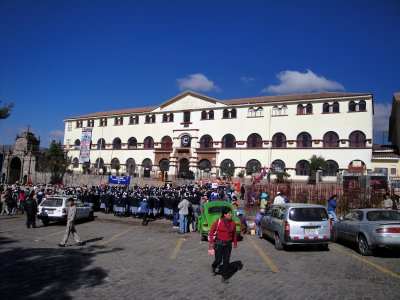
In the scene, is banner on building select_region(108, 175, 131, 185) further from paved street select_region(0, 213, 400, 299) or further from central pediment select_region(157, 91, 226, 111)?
central pediment select_region(157, 91, 226, 111)

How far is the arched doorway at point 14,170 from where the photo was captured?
177 ft

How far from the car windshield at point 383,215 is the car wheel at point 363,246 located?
69cm

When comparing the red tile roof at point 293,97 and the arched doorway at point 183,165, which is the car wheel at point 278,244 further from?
the arched doorway at point 183,165

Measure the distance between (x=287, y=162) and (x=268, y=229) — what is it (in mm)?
30622

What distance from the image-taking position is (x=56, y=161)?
50.3 metres

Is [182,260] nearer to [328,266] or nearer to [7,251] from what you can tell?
→ [328,266]

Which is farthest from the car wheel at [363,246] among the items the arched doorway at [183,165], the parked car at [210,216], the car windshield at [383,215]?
the arched doorway at [183,165]

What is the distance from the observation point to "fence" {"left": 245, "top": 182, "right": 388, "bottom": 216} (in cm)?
1959

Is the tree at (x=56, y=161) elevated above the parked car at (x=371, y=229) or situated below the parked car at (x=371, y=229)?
above

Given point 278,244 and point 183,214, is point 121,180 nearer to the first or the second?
point 183,214

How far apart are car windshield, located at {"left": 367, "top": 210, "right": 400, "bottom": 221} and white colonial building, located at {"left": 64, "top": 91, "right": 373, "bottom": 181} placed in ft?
82.6

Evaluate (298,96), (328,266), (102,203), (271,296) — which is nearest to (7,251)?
(271,296)

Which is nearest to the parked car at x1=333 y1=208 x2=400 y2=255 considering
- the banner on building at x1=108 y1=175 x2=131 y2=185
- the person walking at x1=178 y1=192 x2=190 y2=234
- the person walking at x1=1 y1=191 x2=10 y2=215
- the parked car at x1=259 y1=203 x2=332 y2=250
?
the parked car at x1=259 y1=203 x2=332 y2=250

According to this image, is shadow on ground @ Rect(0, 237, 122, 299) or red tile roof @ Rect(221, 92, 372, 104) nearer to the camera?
shadow on ground @ Rect(0, 237, 122, 299)
